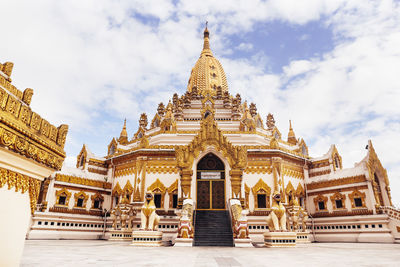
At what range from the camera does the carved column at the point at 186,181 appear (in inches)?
650

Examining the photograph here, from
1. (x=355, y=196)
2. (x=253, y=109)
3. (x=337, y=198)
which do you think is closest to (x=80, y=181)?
(x=253, y=109)

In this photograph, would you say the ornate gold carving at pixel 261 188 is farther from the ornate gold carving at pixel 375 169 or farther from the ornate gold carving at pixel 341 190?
the ornate gold carving at pixel 375 169

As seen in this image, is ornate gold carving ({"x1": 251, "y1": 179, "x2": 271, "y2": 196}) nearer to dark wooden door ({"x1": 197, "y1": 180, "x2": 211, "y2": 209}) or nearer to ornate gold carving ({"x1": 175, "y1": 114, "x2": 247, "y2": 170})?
ornate gold carving ({"x1": 175, "y1": 114, "x2": 247, "y2": 170})

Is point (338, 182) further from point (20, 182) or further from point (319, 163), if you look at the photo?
point (20, 182)

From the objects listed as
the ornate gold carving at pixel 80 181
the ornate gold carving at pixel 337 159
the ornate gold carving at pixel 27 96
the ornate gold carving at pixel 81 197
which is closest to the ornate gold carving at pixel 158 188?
the ornate gold carving at pixel 80 181

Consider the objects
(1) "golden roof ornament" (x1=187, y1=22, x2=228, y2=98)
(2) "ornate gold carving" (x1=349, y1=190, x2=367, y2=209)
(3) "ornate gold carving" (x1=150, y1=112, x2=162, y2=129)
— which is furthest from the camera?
(1) "golden roof ornament" (x1=187, y1=22, x2=228, y2=98)

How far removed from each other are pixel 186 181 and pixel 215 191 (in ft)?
7.49

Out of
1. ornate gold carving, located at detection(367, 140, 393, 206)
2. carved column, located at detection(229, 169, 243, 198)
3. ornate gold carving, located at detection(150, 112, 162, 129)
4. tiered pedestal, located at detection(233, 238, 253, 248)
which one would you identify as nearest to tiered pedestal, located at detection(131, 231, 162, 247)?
tiered pedestal, located at detection(233, 238, 253, 248)

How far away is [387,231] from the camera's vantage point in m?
17.5

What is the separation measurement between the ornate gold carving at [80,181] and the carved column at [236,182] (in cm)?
1169

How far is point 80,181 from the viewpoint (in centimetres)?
2089

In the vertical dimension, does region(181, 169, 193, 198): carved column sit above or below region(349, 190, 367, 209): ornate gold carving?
above

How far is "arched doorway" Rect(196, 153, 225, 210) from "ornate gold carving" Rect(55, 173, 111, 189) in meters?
9.36

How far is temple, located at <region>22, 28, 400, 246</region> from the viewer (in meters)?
16.8
